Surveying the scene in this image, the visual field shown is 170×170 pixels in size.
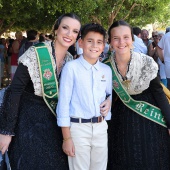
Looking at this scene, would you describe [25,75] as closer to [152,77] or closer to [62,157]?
[62,157]

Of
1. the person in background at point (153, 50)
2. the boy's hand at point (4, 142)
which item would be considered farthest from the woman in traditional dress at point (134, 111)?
the person in background at point (153, 50)

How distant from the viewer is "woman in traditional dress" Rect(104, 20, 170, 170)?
255 cm

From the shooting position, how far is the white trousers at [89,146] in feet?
7.54

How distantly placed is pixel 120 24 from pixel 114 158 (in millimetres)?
1137

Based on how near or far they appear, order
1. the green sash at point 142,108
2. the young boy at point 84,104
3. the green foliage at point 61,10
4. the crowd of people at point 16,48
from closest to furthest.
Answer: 1. the young boy at point 84,104
2. the green sash at point 142,108
3. the crowd of people at point 16,48
4. the green foliage at point 61,10

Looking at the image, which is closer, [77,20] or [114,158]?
[77,20]

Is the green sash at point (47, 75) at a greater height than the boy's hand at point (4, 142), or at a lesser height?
greater

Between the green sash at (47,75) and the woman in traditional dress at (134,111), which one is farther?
the woman in traditional dress at (134,111)

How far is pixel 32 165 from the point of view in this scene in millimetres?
2438

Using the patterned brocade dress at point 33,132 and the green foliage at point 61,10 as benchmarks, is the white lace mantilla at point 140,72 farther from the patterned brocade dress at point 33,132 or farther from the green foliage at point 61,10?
the green foliage at point 61,10

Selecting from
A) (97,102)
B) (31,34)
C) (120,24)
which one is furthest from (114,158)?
(31,34)

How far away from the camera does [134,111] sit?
107 inches

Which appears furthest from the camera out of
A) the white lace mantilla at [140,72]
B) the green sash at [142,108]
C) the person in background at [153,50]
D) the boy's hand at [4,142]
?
the person in background at [153,50]

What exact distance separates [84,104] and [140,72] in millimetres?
557
